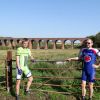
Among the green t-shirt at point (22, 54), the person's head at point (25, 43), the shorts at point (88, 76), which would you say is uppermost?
the person's head at point (25, 43)

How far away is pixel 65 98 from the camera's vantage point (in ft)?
31.3

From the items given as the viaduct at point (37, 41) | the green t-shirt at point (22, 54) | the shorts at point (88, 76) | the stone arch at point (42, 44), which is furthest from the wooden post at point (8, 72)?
the stone arch at point (42, 44)

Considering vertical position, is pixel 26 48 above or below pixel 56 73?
above

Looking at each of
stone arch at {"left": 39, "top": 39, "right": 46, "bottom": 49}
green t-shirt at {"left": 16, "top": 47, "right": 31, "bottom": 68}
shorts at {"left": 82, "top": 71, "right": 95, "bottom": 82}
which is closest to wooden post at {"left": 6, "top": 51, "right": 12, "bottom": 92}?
green t-shirt at {"left": 16, "top": 47, "right": 31, "bottom": 68}

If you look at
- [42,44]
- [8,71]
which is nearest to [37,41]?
[42,44]

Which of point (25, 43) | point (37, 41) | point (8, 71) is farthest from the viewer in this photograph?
point (37, 41)

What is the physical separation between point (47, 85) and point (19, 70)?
1.30m

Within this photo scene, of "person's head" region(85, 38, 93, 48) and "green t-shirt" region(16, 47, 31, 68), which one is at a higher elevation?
"person's head" region(85, 38, 93, 48)

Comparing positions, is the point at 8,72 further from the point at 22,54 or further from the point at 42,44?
the point at 42,44

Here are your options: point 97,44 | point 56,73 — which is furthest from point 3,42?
point 56,73

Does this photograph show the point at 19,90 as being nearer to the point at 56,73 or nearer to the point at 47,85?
the point at 47,85

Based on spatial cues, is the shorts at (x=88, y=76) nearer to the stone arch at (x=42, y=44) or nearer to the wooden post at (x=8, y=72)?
the wooden post at (x=8, y=72)

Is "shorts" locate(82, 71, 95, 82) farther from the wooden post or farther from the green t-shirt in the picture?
the wooden post

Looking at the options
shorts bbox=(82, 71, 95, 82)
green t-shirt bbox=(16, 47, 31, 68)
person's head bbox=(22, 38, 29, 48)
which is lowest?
shorts bbox=(82, 71, 95, 82)
